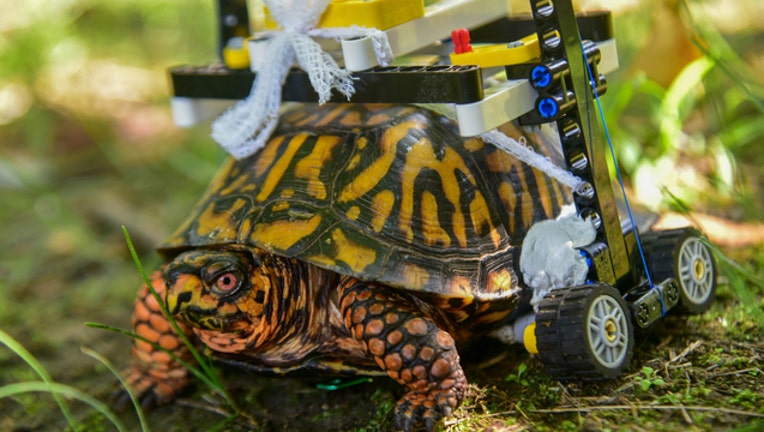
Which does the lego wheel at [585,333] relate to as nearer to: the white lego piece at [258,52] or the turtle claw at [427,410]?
the turtle claw at [427,410]

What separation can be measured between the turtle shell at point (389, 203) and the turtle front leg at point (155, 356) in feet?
0.58

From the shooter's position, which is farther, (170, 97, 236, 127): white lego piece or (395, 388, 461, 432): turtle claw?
(170, 97, 236, 127): white lego piece

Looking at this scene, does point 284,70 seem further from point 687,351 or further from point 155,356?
point 687,351

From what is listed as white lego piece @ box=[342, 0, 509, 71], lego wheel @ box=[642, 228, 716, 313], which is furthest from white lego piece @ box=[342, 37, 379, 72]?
lego wheel @ box=[642, 228, 716, 313]

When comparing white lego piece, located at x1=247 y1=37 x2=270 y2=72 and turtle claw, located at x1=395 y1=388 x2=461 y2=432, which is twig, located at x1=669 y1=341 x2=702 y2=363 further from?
white lego piece, located at x1=247 y1=37 x2=270 y2=72

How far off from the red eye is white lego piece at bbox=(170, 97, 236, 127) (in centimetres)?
71

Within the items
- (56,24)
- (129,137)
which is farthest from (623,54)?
(56,24)

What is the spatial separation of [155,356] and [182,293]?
0.51 metres

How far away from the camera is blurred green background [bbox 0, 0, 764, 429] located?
297cm

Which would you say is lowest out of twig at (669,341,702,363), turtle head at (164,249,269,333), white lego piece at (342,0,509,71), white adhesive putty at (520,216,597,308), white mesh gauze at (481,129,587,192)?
twig at (669,341,702,363)

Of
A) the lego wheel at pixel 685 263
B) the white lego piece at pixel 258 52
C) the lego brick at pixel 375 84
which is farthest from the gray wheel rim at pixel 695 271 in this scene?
the white lego piece at pixel 258 52

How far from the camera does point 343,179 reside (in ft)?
6.63

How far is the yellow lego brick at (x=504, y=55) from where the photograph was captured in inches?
69.6

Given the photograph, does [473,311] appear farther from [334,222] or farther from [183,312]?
[183,312]
